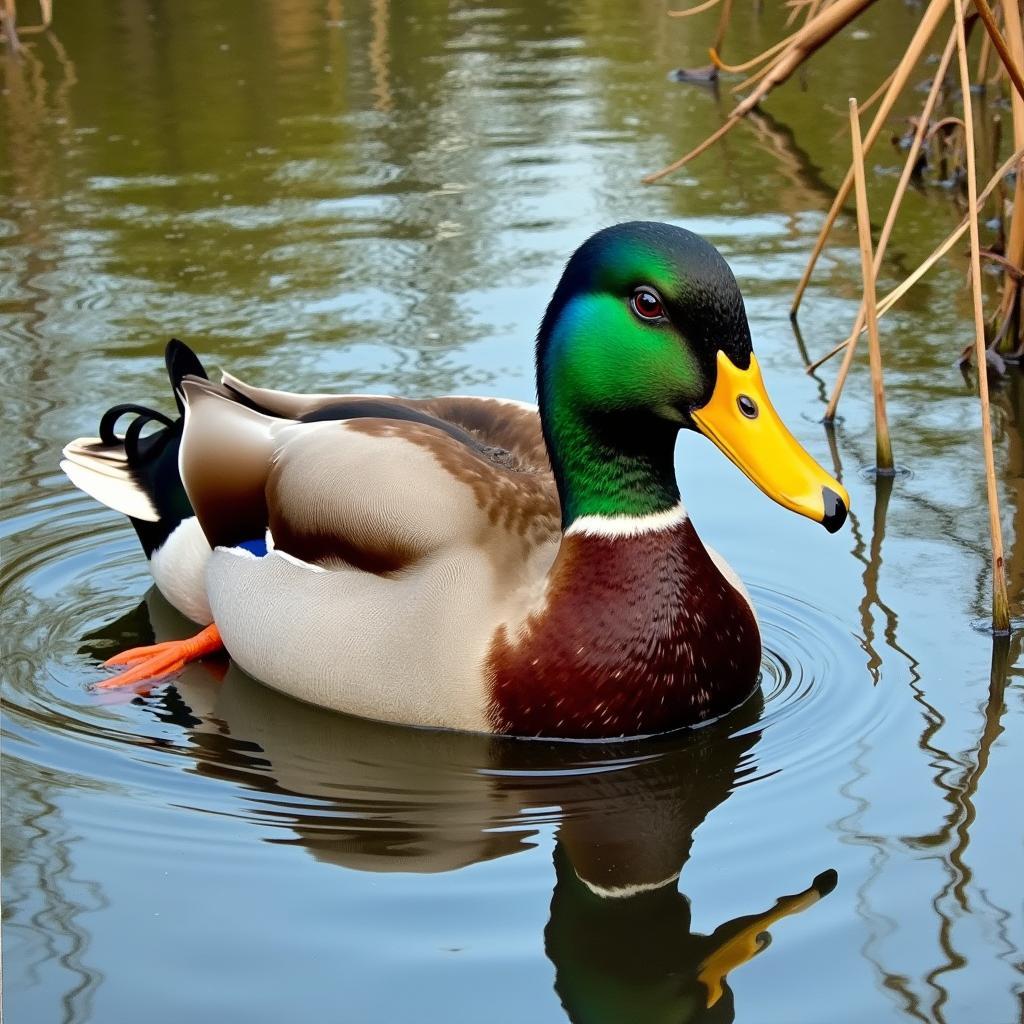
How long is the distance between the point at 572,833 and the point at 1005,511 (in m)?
2.24

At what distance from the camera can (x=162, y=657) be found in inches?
201

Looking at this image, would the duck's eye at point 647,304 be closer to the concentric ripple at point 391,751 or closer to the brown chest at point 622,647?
the brown chest at point 622,647

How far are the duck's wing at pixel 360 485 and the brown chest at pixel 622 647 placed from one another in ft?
0.71

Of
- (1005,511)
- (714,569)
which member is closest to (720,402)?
(714,569)

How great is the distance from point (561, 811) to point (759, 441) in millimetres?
923

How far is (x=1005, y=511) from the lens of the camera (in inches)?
223

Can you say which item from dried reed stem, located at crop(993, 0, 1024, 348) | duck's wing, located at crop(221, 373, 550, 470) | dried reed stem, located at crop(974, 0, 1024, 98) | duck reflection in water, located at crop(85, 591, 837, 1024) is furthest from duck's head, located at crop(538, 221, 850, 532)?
dried reed stem, located at crop(993, 0, 1024, 348)

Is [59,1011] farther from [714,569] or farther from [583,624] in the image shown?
[714,569]

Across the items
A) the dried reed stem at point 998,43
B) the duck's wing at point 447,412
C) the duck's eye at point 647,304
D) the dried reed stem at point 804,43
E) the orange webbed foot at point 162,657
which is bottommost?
the orange webbed foot at point 162,657

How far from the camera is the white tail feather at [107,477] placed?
5.53 meters

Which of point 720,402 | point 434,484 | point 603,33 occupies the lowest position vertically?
point 603,33

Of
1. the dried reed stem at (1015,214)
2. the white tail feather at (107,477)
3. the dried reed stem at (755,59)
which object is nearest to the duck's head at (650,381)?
the dried reed stem at (1015,214)

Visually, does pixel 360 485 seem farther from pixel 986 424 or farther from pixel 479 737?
pixel 986 424

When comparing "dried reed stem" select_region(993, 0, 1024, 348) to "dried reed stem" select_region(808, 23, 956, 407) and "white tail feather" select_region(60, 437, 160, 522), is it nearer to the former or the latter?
"dried reed stem" select_region(808, 23, 956, 407)
